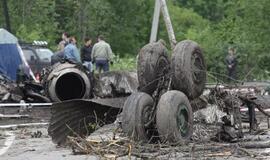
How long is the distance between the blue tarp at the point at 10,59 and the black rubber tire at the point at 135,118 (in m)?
13.9

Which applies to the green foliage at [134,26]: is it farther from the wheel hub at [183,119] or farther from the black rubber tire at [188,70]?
the wheel hub at [183,119]

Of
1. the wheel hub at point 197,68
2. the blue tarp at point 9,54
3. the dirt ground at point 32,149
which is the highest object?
the wheel hub at point 197,68

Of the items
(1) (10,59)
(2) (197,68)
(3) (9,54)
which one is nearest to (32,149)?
(2) (197,68)

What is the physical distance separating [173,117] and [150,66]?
1311 millimetres

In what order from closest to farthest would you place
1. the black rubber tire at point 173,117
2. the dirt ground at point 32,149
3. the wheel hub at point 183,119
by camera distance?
the dirt ground at point 32,149
the black rubber tire at point 173,117
the wheel hub at point 183,119

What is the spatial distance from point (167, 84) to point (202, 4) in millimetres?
64054

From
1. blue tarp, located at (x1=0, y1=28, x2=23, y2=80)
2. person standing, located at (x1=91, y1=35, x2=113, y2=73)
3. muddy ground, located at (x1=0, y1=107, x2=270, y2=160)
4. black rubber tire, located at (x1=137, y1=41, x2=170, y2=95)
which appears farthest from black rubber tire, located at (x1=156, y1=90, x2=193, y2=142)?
blue tarp, located at (x1=0, y1=28, x2=23, y2=80)

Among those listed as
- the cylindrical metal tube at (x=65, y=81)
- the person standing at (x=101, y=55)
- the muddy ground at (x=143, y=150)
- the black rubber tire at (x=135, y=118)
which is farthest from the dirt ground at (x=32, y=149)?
the person standing at (x=101, y=55)

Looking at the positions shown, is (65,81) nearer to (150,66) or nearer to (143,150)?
(150,66)

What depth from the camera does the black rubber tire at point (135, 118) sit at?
35.7 feet

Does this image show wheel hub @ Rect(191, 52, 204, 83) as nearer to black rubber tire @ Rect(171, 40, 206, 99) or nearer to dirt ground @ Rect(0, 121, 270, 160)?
black rubber tire @ Rect(171, 40, 206, 99)

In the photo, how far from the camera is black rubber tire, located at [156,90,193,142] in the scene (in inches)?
424

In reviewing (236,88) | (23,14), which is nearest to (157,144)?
(236,88)

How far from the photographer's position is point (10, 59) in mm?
24703
